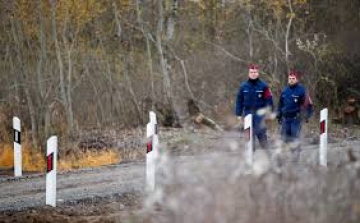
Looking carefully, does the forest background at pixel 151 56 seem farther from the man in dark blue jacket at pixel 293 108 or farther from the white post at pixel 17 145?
the man in dark blue jacket at pixel 293 108

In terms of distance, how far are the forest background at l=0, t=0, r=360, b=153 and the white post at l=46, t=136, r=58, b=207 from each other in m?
7.27

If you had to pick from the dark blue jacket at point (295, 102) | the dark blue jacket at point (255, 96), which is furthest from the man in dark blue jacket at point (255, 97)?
the dark blue jacket at point (295, 102)

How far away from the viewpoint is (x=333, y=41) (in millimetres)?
25172

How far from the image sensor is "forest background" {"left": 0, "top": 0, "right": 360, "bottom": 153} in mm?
19141

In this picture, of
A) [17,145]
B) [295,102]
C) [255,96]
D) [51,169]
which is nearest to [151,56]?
[17,145]

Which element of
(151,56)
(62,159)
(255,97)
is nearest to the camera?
(255,97)

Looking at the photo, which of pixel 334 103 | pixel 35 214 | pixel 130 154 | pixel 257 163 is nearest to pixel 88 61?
pixel 130 154

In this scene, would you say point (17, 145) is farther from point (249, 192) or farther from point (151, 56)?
point (151, 56)

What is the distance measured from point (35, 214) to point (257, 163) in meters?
4.66

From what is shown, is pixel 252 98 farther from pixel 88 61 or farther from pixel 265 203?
pixel 88 61

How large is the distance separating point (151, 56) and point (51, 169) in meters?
14.9

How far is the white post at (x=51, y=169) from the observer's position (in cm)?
987

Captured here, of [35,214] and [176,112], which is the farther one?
[176,112]

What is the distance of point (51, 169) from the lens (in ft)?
32.7
